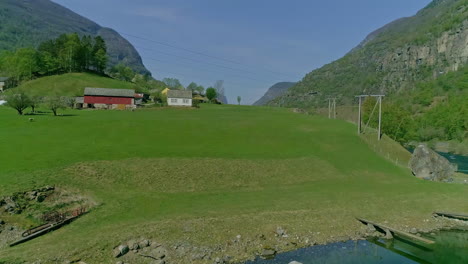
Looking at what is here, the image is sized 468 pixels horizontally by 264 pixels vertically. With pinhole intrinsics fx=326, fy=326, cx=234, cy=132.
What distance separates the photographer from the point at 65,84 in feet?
441

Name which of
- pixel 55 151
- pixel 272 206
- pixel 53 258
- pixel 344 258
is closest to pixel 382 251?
pixel 344 258

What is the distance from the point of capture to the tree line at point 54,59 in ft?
463

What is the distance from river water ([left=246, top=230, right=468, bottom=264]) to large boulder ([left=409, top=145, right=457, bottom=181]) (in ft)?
77.6

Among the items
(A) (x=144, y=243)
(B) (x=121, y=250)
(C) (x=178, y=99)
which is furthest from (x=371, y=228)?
(C) (x=178, y=99)

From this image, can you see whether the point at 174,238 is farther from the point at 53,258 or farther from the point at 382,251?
the point at 382,251

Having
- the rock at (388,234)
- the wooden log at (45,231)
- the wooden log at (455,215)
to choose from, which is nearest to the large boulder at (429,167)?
the wooden log at (455,215)

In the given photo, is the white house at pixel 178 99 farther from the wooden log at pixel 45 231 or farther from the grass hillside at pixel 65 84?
the wooden log at pixel 45 231

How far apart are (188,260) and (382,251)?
14.5 m

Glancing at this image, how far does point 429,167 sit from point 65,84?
437 ft

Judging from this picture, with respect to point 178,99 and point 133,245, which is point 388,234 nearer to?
point 133,245

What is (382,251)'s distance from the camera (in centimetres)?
2448

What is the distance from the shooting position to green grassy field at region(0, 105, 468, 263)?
24641 mm

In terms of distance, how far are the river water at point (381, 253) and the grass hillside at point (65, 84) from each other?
117745 millimetres

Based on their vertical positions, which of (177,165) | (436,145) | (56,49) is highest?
(56,49)
